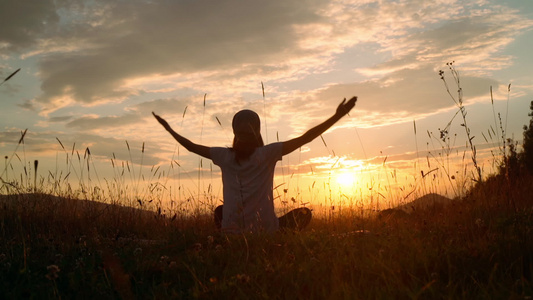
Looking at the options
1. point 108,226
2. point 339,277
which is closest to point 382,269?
point 339,277

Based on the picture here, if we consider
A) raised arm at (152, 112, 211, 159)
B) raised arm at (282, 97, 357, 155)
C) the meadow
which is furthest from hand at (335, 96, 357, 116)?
raised arm at (152, 112, 211, 159)

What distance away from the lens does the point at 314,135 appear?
468 cm

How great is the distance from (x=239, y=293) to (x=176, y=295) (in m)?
0.38

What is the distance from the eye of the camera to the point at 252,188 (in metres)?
4.79

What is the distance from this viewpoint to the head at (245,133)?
15.4ft

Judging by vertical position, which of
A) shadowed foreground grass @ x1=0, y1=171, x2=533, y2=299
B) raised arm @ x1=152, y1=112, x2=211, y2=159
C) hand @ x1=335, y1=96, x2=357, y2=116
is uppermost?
hand @ x1=335, y1=96, x2=357, y2=116

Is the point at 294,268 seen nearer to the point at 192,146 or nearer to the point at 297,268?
the point at 297,268

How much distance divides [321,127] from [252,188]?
1.07 meters

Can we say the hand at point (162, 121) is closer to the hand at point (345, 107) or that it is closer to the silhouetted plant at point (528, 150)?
the hand at point (345, 107)

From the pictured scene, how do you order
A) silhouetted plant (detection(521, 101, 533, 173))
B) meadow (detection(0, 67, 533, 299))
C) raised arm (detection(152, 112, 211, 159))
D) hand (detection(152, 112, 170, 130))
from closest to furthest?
1. meadow (detection(0, 67, 533, 299))
2. raised arm (detection(152, 112, 211, 159))
3. hand (detection(152, 112, 170, 130))
4. silhouetted plant (detection(521, 101, 533, 173))

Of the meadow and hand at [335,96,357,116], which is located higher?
hand at [335,96,357,116]

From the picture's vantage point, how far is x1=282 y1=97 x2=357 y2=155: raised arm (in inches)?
182

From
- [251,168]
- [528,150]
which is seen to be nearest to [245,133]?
[251,168]

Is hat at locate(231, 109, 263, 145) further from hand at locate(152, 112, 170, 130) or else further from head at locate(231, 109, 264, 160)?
hand at locate(152, 112, 170, 130)
